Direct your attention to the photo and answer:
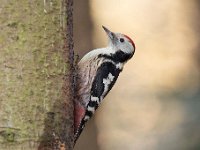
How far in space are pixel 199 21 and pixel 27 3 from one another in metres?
6.33

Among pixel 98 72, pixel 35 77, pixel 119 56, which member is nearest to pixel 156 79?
pixel 119 56

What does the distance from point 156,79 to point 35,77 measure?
8.37 meters

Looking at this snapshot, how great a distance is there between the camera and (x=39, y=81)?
3.26 metres

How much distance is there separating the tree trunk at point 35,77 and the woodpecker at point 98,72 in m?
1.00

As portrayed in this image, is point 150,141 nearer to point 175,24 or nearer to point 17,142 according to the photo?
point 175,24

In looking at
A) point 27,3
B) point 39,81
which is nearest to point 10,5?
point 27,3

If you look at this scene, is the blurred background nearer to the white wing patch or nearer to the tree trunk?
the white wing patch

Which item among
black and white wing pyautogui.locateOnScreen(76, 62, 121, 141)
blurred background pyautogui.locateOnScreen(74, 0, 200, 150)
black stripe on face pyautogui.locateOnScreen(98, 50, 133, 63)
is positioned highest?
black stripe on face pyautogui.locateOnScreen(98, 50, 133, 63)

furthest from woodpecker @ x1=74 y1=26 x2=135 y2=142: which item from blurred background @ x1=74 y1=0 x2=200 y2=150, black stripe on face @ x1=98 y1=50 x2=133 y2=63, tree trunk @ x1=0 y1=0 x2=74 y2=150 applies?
blurred background @ x1=74 y1=0 x2=200 y2=150

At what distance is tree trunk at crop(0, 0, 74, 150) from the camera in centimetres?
316

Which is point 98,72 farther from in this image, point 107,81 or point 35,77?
point 35,77

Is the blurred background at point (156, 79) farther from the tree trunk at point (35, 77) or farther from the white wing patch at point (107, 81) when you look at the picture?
the tree trunk at point (35, 77)

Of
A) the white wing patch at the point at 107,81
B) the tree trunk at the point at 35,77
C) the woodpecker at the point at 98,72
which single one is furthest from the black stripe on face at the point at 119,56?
the tree trunk at the point at 35,77

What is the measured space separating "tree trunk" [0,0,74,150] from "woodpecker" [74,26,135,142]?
100cm
